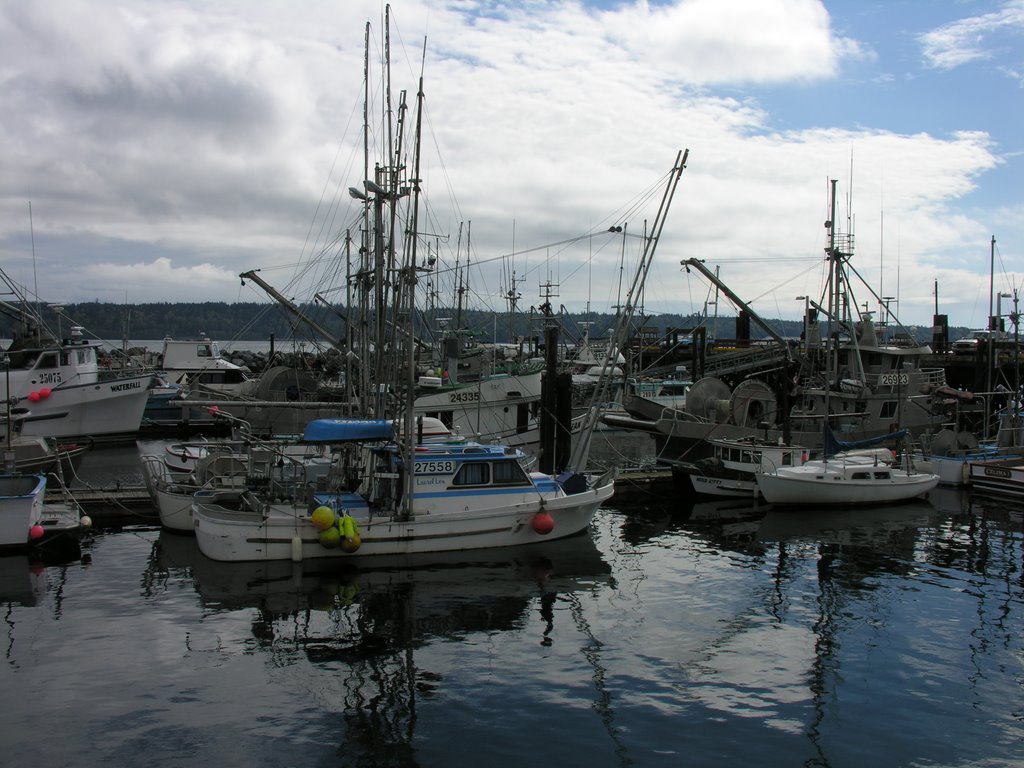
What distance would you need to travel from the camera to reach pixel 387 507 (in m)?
20.4

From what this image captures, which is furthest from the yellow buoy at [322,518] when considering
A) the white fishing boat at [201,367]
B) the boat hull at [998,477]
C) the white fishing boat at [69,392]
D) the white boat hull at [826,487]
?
the white fishing boat at [201,367]

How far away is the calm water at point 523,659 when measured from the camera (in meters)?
11.2

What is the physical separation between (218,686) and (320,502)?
7.44 meters

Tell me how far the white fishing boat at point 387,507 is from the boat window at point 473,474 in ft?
0.08

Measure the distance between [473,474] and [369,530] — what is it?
2.97 metres

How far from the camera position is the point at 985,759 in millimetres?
11070

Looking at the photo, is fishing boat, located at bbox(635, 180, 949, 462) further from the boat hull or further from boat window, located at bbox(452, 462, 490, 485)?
boat window, located at bbox(452, 462, 490, 485)

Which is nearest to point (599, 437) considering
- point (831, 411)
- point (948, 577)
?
point (831, 411)

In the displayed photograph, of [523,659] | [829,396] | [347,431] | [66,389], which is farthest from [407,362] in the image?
[66,389]

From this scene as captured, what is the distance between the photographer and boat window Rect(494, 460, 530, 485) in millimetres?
20969

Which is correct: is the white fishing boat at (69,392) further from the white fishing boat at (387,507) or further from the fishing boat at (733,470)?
the fishing boat at (733,470)

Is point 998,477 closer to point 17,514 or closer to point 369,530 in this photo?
point 369,530

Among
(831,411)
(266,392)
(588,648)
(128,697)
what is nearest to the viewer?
(128,697)

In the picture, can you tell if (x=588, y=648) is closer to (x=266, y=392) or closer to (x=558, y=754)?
(x=558, y=754)
